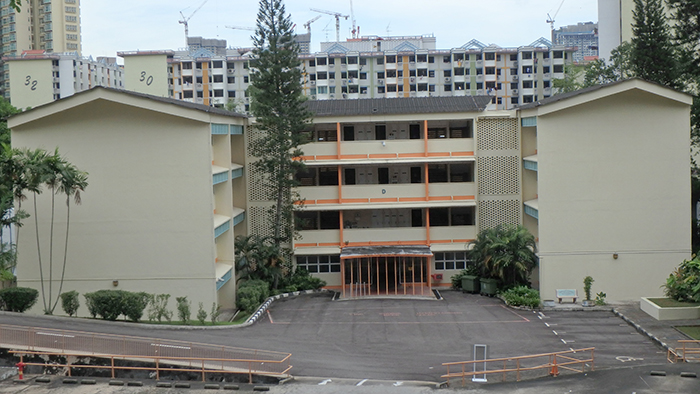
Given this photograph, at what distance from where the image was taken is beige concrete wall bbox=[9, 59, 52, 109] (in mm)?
93562

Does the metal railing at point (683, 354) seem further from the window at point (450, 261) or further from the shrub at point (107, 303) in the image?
the shrub at point (107, 303)

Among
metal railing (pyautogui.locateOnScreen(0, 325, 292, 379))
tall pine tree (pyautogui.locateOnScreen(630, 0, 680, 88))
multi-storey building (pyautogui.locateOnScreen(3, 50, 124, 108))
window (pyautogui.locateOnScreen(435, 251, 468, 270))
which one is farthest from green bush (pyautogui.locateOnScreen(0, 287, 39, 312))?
multi-storey building (pyautogui.locateOnScreen(3, 50, 124, 108))

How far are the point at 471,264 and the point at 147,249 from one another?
16.0 metres

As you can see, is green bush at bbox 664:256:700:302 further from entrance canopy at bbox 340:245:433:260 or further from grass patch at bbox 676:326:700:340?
entrance canopy at bbox 340:245:433:260

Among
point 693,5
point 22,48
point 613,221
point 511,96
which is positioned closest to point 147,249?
point 613,221

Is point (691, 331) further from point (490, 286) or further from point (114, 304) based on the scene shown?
point (114, 304)

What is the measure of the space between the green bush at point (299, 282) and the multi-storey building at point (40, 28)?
308ft

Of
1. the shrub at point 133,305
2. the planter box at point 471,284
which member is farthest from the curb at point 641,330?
the shrub at point 133,305

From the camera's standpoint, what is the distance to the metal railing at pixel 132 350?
70.0ft

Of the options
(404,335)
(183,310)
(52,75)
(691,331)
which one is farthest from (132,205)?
(52,75)

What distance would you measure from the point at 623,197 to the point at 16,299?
24.2 meters

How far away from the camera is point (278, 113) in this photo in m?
36.9

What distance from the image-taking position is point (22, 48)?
122688mm

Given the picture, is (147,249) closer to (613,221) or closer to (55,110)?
(55,110)
